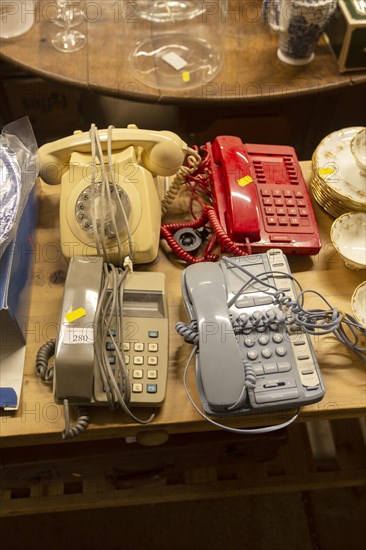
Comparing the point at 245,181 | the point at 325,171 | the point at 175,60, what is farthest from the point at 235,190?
the point at 175,60

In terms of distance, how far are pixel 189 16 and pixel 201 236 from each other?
0.83 metres

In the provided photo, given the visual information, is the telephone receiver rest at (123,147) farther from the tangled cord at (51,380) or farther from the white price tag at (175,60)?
the white price tag at (175,60)

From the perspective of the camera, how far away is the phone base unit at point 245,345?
29.5 inches

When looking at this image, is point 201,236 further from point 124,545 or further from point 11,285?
point 124,545

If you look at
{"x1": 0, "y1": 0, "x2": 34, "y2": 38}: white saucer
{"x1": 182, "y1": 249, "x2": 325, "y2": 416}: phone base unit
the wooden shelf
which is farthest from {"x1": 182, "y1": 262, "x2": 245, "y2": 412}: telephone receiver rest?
{"x1": 0, "y1": 0, "x2": 34, "y2": 38}: white saucer

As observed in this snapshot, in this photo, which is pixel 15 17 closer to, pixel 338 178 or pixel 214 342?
pixel 338 178

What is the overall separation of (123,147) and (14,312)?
316 millimetres

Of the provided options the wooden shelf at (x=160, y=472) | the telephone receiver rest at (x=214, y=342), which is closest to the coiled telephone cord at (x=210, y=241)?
the telephone receiver rest at (x=214, y=342)

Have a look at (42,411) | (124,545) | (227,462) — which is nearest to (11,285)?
(42,411)

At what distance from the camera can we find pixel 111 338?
2.59 ft

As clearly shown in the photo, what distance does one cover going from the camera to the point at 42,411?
0.81 meters

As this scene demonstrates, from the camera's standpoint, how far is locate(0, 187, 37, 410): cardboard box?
2.62ft

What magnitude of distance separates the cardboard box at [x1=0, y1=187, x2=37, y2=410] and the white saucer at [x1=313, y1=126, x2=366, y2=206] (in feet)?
1.65

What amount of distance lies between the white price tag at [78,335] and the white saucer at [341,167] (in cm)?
47
